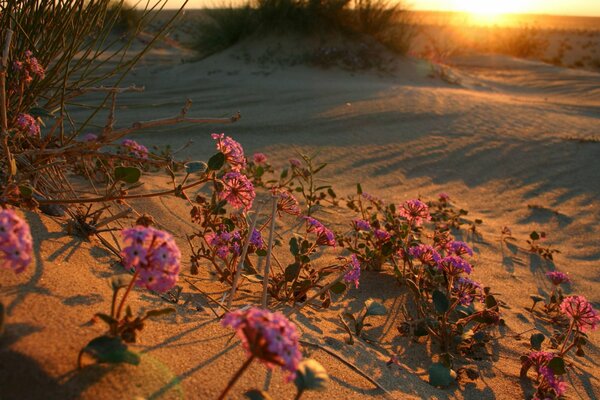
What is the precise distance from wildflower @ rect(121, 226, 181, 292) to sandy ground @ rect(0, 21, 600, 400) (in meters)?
0.24

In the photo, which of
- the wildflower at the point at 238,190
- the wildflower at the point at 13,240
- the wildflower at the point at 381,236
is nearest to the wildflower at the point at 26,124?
the wildflower at the point at 238,190

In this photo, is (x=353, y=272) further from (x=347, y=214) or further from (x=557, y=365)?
(x=347, y=214)

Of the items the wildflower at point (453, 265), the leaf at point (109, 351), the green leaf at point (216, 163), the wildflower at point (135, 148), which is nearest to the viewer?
the leaf at point (109, 351)

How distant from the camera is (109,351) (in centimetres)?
121

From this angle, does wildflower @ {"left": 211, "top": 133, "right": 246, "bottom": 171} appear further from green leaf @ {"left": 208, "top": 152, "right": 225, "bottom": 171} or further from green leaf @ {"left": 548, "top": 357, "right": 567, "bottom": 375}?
green leaf @ {"left": 548, "top": 357, "right": 567, "bottom": 375}

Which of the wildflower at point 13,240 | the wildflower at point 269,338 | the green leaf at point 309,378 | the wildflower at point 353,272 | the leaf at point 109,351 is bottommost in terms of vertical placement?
the wildflower at point 353,272

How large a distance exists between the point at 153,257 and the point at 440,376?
1.20 m

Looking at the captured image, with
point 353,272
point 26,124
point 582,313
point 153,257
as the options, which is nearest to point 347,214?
point 353,272

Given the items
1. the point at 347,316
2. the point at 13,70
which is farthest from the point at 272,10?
the point at 347,316

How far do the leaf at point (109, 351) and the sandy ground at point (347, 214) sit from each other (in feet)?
0.22

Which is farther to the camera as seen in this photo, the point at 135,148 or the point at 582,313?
the point at 135,148

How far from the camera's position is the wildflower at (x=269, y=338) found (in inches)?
40.5

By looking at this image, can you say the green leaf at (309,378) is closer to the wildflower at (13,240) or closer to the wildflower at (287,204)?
the wildflower at (13,240)

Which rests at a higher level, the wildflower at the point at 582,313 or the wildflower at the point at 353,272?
the wildflower at the point at 353,272
